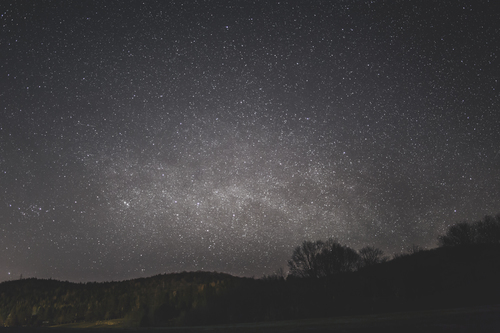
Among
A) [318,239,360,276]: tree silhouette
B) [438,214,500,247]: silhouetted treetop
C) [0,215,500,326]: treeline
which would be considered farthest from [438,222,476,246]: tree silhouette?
[318,239,360,276]: tree silhouette

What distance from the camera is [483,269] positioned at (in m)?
20.8

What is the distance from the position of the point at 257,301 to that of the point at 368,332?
11.7 metres

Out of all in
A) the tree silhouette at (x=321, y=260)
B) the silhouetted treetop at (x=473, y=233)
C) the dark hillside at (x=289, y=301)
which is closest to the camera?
the dark hillside at (x=289, y=301)

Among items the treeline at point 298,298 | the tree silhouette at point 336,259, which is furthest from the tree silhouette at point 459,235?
the tree silhouette at point 336,259

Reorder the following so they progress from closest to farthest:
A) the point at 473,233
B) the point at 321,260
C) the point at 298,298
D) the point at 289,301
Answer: the point at 289,301 → the point at 298,298 → the point at 321,260 → the point at 473,233

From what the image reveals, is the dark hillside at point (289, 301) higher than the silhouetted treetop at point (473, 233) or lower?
lower

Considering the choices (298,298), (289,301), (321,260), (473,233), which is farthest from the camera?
(473,233)

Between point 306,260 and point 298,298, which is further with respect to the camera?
point 306,260

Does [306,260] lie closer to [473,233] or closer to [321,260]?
[321,260]

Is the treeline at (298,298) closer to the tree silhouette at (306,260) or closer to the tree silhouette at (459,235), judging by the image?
the tree silhouette at (306,260)

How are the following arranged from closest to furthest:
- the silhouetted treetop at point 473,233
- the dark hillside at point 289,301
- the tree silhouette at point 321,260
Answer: the dark hillside at point 289,301
the tree silhouette at point 321,260
the silhouetted treetop at point 473,233

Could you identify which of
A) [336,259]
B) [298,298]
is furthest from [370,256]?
[298,298]

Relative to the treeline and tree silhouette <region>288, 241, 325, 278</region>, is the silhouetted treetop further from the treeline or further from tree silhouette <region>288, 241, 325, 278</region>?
tree silhouette <region>288, 241, 325, 278</region>

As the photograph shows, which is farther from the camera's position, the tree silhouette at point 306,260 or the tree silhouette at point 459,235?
the tree silhouette at point 459,235
